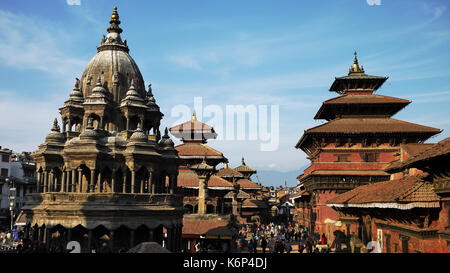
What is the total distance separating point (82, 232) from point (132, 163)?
631cm

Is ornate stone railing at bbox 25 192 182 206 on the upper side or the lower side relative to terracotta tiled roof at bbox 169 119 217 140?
lower

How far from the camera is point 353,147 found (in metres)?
39.7

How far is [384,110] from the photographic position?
A: 42.8m

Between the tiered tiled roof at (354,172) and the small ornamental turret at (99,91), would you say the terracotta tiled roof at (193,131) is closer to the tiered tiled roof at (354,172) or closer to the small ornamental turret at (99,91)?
the tiered tiled roof at (354,172)

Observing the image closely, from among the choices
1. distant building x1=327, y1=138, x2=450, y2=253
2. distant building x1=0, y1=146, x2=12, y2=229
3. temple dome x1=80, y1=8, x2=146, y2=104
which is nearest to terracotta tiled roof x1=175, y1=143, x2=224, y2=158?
temple dome x1=80, y1=8, x2=146, y2=104

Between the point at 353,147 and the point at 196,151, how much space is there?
21683mm

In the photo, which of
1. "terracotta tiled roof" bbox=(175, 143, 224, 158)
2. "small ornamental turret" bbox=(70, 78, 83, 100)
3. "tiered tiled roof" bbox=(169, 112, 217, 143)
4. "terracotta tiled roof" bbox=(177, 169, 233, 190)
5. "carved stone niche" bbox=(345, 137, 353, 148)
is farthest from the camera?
"tiered tiled roof" bbox=(169, 112, 217, 143)

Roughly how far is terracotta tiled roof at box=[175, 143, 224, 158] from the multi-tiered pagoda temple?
15.0 metres

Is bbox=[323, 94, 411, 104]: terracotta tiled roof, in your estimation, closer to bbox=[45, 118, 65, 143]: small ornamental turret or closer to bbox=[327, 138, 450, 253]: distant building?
bbox=[327, 138, 450, 253]: distant building

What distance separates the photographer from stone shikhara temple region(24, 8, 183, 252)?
2689cm

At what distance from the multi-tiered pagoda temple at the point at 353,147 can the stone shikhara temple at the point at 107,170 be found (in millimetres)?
15370

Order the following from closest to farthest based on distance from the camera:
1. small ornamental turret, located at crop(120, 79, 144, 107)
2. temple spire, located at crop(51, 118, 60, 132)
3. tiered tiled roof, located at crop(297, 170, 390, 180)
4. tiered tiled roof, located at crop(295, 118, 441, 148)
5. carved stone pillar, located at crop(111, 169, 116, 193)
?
1. carved stone pillar, located at crop(111, 169, 116, 193)
2. temple spire, located at crop(51, 118, 60, 132)
3. small ornamental turret, located at crop(120, 79, 144, 107)
4. tiered tiled roof, located at crop(297, 170, 390, 180)
5. tiered tiled roof, located at crop(295, 118, 441, 148)

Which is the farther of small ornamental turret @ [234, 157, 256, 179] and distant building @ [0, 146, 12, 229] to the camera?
small ornamental turret @ [234, 157, 256, 179]
